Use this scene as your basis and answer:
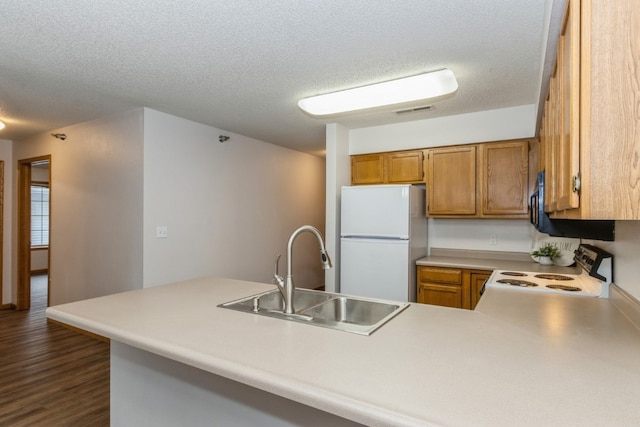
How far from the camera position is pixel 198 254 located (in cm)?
377

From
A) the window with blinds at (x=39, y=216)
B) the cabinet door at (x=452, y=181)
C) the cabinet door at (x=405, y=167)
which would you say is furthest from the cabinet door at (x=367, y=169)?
Answer: the window with blinds at (x=39, y=216)

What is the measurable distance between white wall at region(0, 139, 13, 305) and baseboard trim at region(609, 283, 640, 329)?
6312 mm

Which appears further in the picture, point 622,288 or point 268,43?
point 268,43

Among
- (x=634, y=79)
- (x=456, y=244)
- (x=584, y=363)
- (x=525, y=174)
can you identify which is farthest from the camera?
(x=456, y=244)

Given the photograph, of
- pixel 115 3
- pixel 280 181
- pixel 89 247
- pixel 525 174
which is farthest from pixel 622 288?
pixel 89 247

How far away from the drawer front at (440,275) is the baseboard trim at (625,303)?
139cm

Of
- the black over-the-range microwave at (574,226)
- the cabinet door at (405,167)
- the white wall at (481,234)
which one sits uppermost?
the cabinet door at (405,167)

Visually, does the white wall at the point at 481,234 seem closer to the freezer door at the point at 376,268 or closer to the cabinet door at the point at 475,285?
the cabinet door at the point at 475,285

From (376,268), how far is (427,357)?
2.37m

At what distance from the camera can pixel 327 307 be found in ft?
5.97

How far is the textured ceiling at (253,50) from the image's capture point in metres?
1.74

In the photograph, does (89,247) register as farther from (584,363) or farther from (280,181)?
(584,363)

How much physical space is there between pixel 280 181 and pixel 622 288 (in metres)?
3.96

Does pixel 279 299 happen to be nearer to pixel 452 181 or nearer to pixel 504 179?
pixel 452 181
